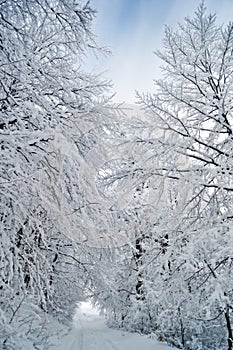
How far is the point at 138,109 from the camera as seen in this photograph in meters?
5.26

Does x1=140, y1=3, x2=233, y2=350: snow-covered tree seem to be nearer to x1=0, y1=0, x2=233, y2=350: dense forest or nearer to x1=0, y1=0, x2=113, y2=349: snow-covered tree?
x1=0, y1=0, x2=233, y2=350: dense forest

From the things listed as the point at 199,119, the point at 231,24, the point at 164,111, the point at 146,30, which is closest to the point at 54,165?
the point at 164,111

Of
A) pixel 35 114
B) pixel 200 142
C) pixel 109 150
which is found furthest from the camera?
pixel 200 142

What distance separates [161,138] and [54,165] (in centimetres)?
225

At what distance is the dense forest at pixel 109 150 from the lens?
10.2 ft

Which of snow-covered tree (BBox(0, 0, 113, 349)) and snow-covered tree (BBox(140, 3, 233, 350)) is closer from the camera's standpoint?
snow-covered tree (BBox(0, 0, 113, 349))

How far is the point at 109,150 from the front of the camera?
4.29 m

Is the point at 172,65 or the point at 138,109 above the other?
the point at 172,65

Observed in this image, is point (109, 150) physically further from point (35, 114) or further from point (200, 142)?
point (35, 114)

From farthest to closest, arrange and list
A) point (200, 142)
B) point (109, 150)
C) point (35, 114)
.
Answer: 1. point (200, 142)
2. point (109, 150)
3. point (35, 114)

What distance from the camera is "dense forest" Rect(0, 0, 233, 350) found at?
312 centimetres

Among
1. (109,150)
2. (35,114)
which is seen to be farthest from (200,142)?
(35,114)

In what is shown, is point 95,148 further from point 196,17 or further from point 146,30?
point 146,30

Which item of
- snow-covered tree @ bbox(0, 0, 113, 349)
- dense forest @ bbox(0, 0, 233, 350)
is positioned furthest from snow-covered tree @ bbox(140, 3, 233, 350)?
snow-covered tree @ bbox(0, 0, 113, 349)
